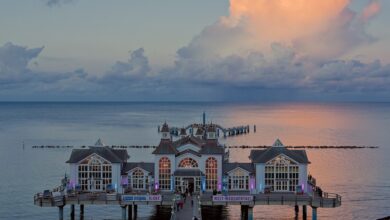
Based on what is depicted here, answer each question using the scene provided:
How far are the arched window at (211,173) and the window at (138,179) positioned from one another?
22.2 ft

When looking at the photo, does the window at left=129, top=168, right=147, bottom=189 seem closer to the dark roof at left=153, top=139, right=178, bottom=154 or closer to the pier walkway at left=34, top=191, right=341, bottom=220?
the dark roof at left=153, top=139, right=178, bottom=154

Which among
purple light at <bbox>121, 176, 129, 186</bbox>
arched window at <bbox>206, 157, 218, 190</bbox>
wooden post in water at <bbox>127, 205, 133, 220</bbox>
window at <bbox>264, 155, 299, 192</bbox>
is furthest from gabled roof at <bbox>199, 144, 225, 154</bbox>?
A: wooden post in water at <bbox>127, 205, 133, 220</bbox>

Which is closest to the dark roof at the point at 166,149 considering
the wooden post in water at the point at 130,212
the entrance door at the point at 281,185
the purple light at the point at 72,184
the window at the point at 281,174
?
the wooden post in water at the point at 130,212

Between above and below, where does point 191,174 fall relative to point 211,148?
below

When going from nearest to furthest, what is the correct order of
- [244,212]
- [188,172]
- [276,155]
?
1. [276,155]
2. [188,172]
3. [244,212]

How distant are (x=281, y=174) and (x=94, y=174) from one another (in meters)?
19.8

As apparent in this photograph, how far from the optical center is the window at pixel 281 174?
206 feet

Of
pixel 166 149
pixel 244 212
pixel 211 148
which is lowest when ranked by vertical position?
pixel 244 212

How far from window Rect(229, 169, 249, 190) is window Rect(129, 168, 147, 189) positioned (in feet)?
30.6

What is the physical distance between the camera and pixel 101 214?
67.7 meters

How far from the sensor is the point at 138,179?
64375 millimetres

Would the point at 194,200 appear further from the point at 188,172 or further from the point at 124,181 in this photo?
the point at 124,181

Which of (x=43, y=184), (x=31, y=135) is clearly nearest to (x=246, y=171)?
(x=43, y=184)

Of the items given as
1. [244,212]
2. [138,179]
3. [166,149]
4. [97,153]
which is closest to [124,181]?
[138,179]
